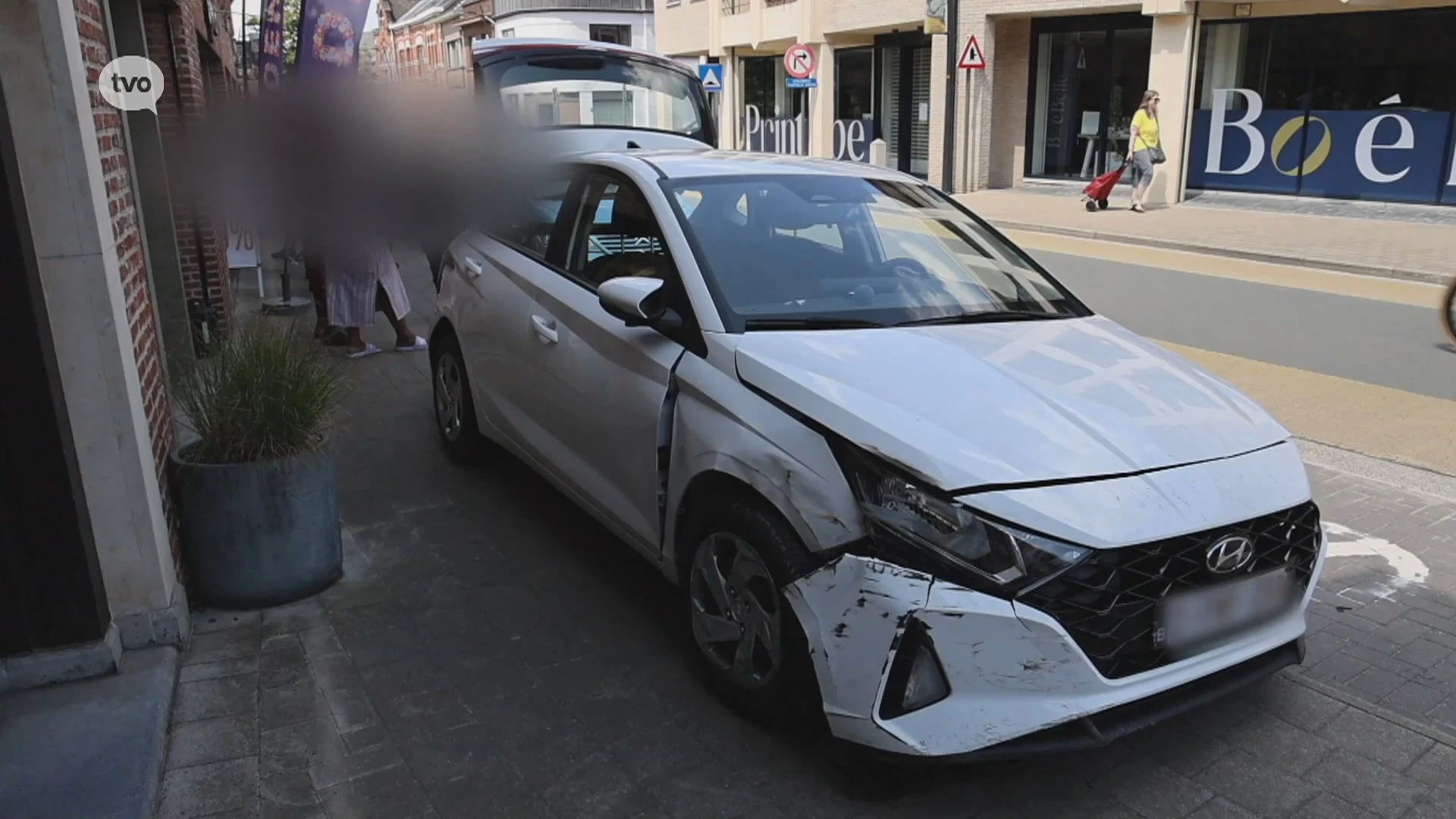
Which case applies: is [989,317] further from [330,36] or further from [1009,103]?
[1009,103]

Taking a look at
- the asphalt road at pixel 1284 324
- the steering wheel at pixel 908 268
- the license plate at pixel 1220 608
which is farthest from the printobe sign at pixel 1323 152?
the license plate at pixel 1220 608

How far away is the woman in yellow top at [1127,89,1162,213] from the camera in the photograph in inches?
708

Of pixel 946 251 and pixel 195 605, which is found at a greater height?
pixel 946 251

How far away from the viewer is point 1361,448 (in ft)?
20.2

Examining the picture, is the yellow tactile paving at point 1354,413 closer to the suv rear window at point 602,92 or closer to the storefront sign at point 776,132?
the suv rear window at point 602,92

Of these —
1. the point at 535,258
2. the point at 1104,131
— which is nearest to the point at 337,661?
the point at 535,258

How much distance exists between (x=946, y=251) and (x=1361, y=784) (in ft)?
7.65

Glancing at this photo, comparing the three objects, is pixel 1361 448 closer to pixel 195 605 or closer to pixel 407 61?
pixel 195 605

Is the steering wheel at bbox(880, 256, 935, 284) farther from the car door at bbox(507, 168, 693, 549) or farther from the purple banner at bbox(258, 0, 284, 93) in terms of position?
the purple banner at bbox(258, 0, 284, 93)

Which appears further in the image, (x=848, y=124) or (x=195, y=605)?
(x=848, y=124)

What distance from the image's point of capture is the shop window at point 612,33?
42.8 metres

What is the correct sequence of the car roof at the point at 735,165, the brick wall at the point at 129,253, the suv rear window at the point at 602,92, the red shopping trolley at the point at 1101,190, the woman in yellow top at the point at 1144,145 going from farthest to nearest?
the red shopping trolley at the point at 1101,190
the woman in yellow top at the point at 1144,145
the suv rear window at the point at 602,92
the car roof at the point at 735,165
the brick wall at the point at 129,253

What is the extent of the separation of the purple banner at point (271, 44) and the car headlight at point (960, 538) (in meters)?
5.10

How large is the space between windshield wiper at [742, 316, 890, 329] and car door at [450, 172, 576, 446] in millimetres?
1385
